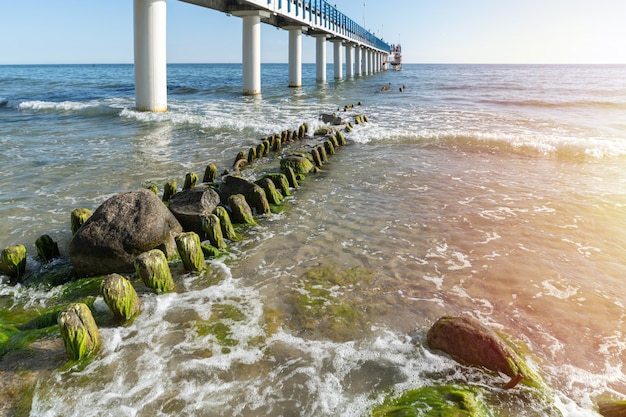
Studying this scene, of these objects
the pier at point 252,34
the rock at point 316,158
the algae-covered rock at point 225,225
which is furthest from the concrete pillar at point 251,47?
the algae-covered rock at point 225,225

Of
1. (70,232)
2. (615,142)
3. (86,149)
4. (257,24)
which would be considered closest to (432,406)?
(70,232)

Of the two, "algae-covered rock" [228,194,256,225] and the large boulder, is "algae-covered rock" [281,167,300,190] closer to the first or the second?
"algae-covered rock" [228,194,256,225]

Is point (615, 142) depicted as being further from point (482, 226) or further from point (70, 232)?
point (70, 232)

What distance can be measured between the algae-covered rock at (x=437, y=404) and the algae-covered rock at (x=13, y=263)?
4.47 meters

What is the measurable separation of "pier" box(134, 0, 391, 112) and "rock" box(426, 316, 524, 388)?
20367mm

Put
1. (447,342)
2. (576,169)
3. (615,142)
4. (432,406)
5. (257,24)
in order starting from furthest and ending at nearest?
(257,24) → (615,142) → (576,169) → (447,342) → (432,406)

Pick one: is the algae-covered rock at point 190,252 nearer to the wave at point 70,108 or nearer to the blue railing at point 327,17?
the wave at point 70,108

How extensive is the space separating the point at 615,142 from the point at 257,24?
24.9 m

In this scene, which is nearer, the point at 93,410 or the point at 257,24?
the point at 93,410

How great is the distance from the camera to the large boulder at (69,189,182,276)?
17.5ft

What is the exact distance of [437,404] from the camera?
10.4 ft

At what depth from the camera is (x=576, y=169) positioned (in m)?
11.1

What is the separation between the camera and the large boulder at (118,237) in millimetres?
5344

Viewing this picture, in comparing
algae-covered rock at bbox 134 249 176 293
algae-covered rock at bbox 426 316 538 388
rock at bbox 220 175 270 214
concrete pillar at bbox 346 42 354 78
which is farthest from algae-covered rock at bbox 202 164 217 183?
concrete pillar at bbox 346 42 354 78
